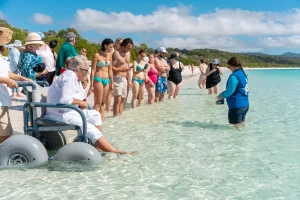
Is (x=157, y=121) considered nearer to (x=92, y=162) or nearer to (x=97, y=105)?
(x=97, y=105)

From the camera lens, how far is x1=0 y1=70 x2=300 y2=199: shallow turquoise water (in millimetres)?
4086

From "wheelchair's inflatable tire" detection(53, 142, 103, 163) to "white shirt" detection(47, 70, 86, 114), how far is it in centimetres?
48

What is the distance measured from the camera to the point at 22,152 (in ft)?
15.2

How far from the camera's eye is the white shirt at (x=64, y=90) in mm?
4678

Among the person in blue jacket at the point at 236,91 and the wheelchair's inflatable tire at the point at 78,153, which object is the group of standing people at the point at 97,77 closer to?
the person in blue jacket at the point at 236,91

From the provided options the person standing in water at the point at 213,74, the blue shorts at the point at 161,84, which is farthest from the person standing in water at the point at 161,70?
the person standing in water at the point at 213,74

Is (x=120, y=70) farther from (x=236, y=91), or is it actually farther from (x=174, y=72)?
(x=174, y=72)

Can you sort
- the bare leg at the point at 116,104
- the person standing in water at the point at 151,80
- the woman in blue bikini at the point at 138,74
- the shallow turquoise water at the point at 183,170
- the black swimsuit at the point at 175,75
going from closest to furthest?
the shallow turquoise water at the point at 183,170 → the bare leg at the point at 116,104 → the woman in blue bikini at the point at 138,74 → the person standing in water at the point at 151,80 → the black swimsuit at the point at 175,75

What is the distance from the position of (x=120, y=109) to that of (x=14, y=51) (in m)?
3.66

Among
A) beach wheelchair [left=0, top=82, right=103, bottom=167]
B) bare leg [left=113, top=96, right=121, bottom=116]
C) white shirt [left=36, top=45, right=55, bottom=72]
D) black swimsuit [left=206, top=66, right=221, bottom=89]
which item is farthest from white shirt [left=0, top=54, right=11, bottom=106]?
black swimsuit [left=206, top=66, right=221, bottom=89]

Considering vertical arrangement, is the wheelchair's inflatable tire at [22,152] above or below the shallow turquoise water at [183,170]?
above

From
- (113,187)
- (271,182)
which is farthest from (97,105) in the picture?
(271,182)

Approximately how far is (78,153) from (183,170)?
4.48 feet

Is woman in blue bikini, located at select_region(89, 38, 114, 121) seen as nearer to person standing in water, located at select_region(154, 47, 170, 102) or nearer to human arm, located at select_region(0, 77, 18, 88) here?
human arm, located at select_region(0, 77, 18, 88)
